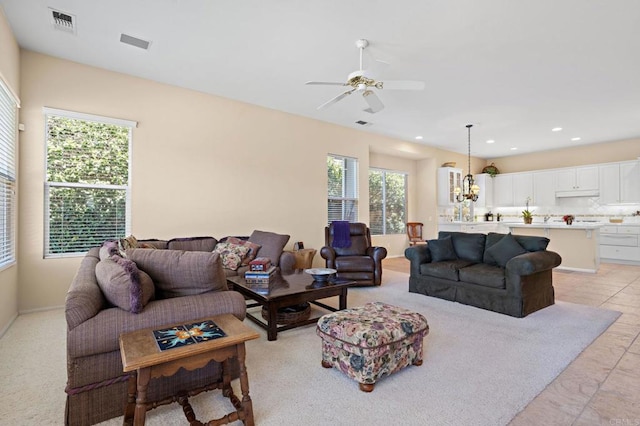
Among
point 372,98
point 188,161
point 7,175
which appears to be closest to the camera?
point 7,175

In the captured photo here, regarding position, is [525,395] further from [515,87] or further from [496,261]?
[515,87]

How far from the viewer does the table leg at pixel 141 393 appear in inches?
54.9

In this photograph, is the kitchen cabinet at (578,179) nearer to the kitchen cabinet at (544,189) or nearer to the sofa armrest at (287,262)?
the kitchen cabinet at (544,189)

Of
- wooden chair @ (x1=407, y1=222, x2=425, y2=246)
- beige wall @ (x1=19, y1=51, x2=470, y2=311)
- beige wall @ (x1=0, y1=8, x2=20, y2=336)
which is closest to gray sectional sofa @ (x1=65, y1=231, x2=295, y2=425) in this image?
beige wall @ (x1=0, y1=8, x2=20, y2=336)

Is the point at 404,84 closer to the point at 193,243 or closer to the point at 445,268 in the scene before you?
the point at 445,268

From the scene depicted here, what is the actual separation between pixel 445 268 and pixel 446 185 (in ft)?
16.3

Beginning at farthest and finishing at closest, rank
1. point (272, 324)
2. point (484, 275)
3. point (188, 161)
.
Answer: point (188, 161)
point (484, 275)
point (272, 324)

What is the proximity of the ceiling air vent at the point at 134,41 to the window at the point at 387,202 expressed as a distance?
576 centimetres

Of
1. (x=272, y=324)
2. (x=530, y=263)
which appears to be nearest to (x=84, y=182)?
(x=272, y=324)

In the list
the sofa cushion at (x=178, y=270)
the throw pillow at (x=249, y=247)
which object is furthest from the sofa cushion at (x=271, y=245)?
the sofa cushion at (x=178, y=270)

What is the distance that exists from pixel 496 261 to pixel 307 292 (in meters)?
2.64

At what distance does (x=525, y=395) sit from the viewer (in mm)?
2033

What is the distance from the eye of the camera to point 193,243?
14.4 feet

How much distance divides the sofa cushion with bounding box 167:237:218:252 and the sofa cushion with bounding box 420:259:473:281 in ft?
9.73
